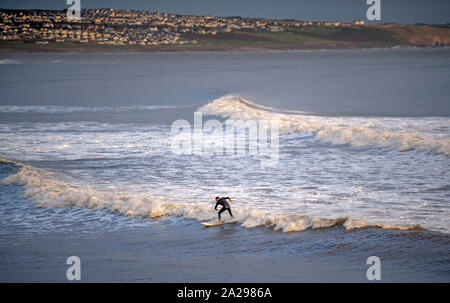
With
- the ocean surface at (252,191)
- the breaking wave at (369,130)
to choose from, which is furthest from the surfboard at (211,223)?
the breaking wave at (369,130)

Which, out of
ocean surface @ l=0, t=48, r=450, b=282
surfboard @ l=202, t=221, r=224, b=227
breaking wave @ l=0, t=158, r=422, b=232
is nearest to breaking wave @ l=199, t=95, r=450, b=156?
ocean surface @ l=0, t=48, r=450, b=282

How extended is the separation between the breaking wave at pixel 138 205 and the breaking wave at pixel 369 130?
9693 millimetres

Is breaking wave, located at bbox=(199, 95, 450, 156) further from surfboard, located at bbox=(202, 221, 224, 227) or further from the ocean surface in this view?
surfboard, located at bbox=(202, 221, 224, 227)

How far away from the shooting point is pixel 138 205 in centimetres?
1383

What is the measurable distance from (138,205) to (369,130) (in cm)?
1343

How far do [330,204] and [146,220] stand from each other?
423 cm

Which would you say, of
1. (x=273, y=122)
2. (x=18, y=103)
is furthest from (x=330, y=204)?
(x=18, y=103)

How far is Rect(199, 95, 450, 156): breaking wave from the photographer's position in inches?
836

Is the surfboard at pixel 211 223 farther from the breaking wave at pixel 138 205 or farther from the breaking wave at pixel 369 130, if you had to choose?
the breaking wave at pixel 369 130

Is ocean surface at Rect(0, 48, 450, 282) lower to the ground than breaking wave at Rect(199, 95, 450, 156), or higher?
lower

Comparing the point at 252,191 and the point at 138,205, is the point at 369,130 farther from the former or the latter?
the point at 138,205

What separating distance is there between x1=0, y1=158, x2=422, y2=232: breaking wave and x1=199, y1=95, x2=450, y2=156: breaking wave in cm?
969

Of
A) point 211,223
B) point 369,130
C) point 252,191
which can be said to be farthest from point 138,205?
point 369,130

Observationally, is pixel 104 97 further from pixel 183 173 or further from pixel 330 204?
pixel 330 204
